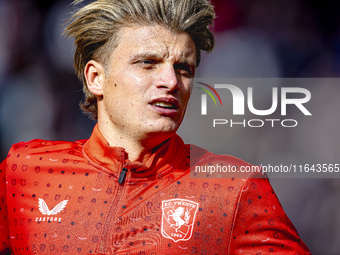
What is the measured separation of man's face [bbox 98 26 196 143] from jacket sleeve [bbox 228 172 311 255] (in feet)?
1.47

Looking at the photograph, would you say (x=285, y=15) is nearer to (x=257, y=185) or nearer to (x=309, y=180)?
(x=309, y=180)

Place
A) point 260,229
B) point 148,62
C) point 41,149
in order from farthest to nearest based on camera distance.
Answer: point 41,149, point 148,62, point 260,229

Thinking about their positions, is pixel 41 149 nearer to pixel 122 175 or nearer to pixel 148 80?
pixel 122 175

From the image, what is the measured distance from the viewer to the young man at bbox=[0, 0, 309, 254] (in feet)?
6.47

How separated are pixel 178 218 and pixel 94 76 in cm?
81

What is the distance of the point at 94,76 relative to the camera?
231 centimetres

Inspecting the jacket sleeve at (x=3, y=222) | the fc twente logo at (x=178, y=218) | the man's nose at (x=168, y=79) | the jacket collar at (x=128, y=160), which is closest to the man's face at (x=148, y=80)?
the man's nose at (x=168, y=79)

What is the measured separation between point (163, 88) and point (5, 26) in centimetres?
238

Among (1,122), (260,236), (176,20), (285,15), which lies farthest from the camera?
(285,15)

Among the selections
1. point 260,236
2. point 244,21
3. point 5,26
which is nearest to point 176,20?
point 260,236

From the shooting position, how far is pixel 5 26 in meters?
3.88

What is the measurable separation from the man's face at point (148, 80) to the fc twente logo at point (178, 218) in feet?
1.00

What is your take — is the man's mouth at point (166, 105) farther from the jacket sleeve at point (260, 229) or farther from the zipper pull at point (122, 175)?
the jacket sleeve at point (260, 229)

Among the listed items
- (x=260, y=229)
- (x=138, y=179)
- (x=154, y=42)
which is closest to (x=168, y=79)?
(x=154, y=42)
